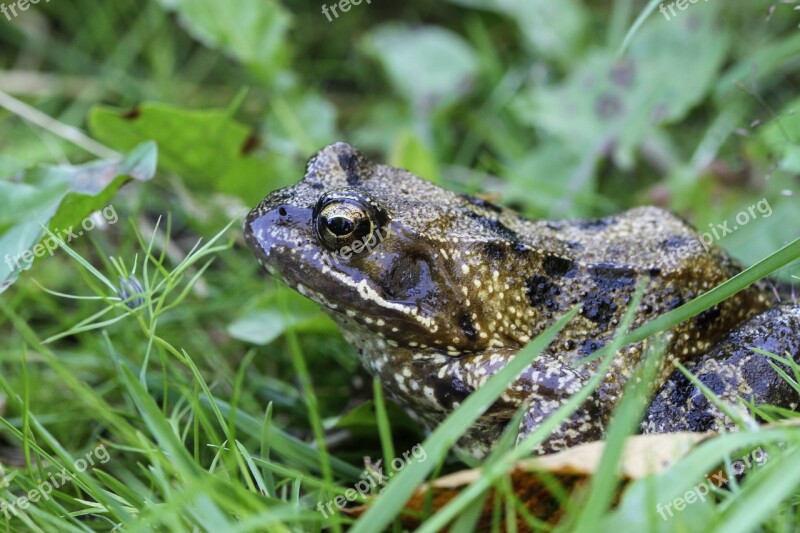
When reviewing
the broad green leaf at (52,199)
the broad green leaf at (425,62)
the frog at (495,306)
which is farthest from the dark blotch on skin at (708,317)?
the broad green leaf at (425,62)

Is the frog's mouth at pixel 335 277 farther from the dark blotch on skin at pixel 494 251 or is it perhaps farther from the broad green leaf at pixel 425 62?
the broad green leaf at pixel 425 62

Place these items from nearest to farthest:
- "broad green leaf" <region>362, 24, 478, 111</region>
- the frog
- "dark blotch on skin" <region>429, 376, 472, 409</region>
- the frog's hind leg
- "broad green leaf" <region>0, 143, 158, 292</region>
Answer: the frog's hind leg, the frog, "dark blotch on skin" <region>429, 376, 472, 409</region>, "broad green leaf" <region>0, 143, 158, 292</region>, "broad green leaf" <region>362, 24, 478, 111</region>

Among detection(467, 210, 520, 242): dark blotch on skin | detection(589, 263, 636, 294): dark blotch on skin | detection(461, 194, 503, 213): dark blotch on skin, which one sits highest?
detection(461, 194, 503, 213): dark blotch on skin

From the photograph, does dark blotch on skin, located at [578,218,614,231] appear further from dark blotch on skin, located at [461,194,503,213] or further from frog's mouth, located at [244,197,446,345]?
frog's mouth, located at [244,197,446,345]

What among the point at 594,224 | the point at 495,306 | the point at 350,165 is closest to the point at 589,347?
the point at 495,306

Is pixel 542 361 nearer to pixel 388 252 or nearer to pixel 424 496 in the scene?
pixel 388 252

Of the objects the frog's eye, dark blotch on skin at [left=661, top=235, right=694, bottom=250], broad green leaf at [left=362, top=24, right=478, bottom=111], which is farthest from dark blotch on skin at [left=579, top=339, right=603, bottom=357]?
broad green leaf at [left=362, top=24, right=478, bottom=111]

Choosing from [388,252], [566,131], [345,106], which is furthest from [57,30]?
[388,252]
